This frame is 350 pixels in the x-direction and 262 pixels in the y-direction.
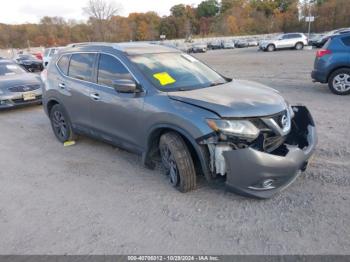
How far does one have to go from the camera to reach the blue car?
7.89 metres

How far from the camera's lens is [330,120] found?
594 cm

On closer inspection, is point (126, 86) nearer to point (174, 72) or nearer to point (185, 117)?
point (174, 72)

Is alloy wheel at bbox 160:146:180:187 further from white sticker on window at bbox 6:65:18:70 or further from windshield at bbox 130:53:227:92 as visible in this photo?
white sticker on window at bbox 6:65:18:70

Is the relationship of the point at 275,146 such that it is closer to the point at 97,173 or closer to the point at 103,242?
the point at 103,242

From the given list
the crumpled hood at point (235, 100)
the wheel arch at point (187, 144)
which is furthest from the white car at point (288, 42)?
the wheel arch at point (187, 144)

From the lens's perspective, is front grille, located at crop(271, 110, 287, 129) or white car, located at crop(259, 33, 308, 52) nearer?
front grille, located at crop(271, 110, 287, 129)

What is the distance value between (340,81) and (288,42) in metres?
26.2

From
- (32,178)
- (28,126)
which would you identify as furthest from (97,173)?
(28,126)

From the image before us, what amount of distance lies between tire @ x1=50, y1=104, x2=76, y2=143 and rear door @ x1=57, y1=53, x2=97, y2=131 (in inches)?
9.4

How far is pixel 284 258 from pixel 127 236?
55.1 inches

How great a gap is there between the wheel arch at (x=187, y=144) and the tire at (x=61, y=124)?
2.05 metres

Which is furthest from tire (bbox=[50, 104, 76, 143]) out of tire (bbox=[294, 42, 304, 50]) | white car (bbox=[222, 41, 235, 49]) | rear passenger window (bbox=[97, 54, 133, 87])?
white car (bbox=[222, 41, 235, 49])

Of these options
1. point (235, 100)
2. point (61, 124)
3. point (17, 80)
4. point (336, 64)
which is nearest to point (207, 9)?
point (336, 64)

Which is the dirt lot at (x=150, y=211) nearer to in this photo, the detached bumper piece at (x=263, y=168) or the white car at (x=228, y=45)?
the detached bumper piece at (x=263, y=168)
